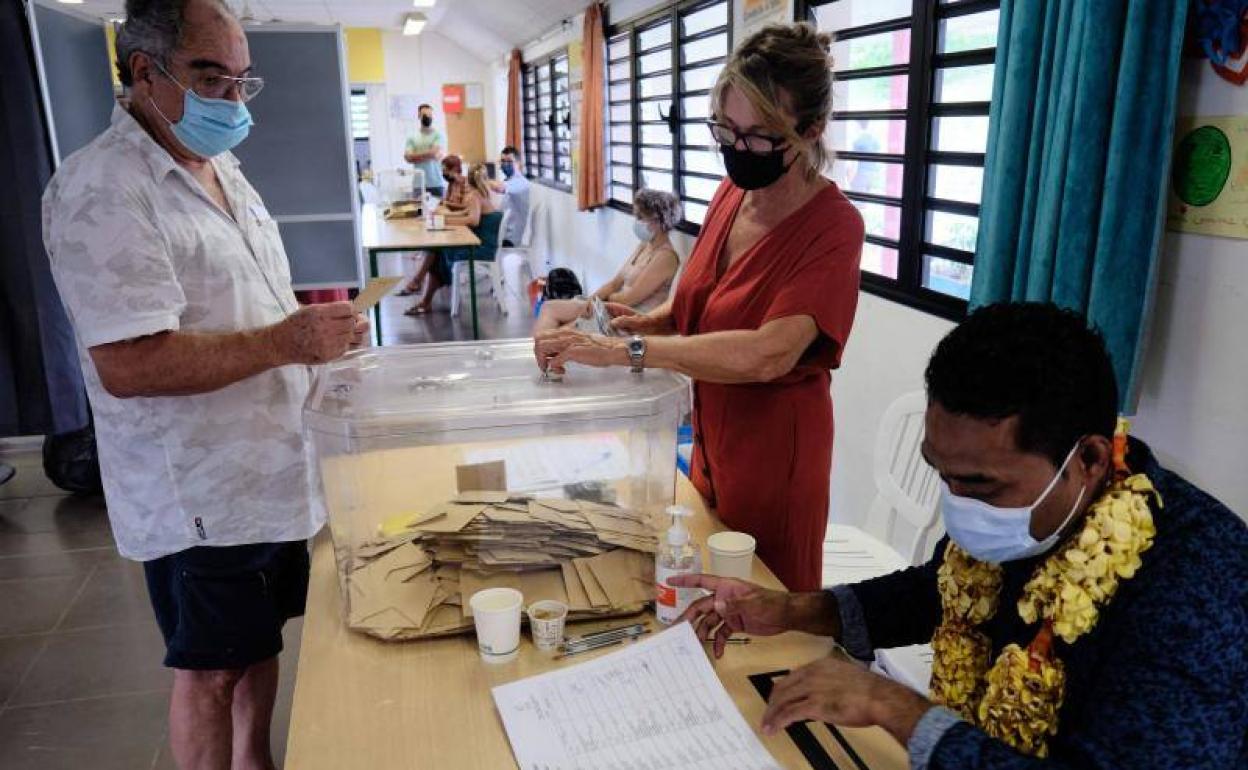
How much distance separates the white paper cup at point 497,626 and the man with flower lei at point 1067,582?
378 millimetres

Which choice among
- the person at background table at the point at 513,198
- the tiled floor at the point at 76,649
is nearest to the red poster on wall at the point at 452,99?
the person at background table at the point at 513,198

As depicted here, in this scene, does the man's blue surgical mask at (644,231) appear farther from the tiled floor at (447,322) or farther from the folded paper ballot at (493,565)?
the folded paper ballot at (493,565)

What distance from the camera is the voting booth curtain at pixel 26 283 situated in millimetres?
3230

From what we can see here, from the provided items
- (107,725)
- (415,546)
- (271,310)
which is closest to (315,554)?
(415,546)

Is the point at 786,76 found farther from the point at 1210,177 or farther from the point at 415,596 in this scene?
the point at 415,596

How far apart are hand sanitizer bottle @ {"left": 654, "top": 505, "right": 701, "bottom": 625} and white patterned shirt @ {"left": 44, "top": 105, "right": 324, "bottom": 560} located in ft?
2.40

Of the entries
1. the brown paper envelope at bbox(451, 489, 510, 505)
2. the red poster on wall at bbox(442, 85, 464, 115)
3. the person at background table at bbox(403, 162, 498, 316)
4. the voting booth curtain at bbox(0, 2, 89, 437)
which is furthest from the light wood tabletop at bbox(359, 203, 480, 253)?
the red poster on wall at bbox(442, 85, 464, 115)

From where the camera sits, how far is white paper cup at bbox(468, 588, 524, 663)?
3.95 ft

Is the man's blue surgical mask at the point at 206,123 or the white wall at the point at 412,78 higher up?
the white wall at the point at 412,78

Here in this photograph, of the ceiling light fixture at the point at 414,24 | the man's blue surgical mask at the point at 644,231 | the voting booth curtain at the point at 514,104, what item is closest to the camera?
the man's blue surgical mask at the point at 644,231

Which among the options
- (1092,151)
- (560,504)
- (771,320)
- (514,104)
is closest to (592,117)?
(514,104)

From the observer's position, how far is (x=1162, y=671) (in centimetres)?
84

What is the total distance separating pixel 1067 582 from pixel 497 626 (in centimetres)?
71

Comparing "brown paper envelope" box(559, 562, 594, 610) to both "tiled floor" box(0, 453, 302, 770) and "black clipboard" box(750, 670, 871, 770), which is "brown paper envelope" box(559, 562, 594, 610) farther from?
"tiled floor" box(0, 453, 302, 770)
